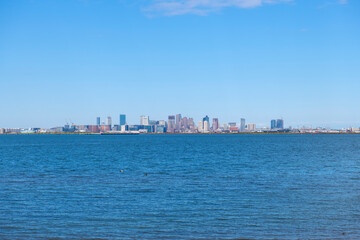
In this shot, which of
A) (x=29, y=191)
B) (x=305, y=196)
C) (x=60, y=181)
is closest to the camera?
(x=305, y=196)

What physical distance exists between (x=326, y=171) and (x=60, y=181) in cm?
3209

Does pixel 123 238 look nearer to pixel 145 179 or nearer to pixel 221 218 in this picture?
pixel 221 218

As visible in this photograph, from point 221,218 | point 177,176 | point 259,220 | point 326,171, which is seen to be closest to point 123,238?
point 221,218

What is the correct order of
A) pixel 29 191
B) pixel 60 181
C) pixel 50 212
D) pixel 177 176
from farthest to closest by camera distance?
pixel 177 176 < pixel 60 181 < pixel 29 191 < pixel 50 212

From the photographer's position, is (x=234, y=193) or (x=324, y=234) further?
(x=234, y=193)

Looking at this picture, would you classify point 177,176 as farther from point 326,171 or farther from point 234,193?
point 326,171

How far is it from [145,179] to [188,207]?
1590 cm

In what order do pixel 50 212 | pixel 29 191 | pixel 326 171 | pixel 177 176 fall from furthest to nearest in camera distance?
pixel 326 171 → pixel 177 176 → pixel 29 191 → pixel 50 212

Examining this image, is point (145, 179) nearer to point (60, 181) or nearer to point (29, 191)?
point (60, 181)

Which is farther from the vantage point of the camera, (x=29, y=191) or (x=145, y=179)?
(x=145, y=179)

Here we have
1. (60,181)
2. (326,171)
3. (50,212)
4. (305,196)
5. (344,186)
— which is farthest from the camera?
(326,171)

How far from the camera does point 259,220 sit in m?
24.6

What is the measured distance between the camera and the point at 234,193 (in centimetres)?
3362

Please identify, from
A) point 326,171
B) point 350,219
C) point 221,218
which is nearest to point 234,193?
point 221,218
